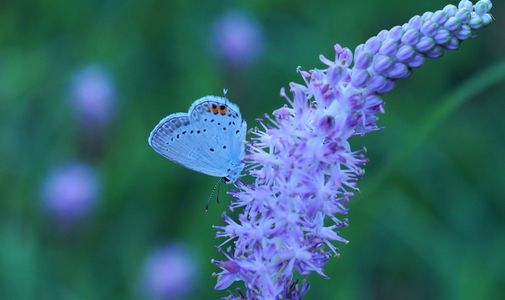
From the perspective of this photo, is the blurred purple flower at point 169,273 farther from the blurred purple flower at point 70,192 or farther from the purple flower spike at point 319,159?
the purple flower spike at point 319,159

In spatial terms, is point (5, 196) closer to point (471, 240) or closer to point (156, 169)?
point (156, 169)

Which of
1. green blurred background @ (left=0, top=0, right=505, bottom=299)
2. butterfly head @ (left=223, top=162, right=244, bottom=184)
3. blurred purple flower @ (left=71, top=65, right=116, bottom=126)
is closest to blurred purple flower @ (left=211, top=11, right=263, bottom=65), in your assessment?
green blurred background @ (left=0, top=0, right=505, bottom=299)

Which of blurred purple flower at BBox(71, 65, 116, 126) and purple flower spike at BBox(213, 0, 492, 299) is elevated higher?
blurred purple flower at BBox(71, 65, 116, 126)

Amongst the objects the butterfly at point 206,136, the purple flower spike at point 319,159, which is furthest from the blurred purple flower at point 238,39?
the purple flower spike at point 319,159

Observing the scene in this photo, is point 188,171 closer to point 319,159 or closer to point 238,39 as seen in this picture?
point 238,39

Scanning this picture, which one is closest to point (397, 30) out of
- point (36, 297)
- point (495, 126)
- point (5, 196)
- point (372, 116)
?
point (372, 116)

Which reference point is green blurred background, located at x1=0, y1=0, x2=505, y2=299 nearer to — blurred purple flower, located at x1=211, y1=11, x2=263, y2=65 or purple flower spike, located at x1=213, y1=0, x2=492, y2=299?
blurred purple flower, located at x1=211, y1=11, x2=263, y2=65

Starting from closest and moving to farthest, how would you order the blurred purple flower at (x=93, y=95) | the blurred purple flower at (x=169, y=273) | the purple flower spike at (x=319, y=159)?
the purple flower spike at (x=319, y=159), the blurred purple flower at (x=169, y=273), the blurred purple flower at (x=93, y=95)
